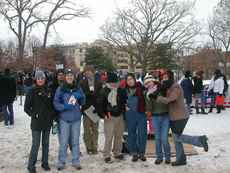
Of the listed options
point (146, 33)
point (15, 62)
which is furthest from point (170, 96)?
point (146, 33)

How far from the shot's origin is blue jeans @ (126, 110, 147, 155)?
6.69 meters

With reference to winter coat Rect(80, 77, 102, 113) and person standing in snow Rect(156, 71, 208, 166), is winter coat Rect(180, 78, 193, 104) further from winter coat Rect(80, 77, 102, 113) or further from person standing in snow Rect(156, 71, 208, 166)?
person standing in snow Rect(156, 71, 208, 166)

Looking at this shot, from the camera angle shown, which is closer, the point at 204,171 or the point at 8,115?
the point at 204,171

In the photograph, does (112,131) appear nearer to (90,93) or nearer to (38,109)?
(90,93)

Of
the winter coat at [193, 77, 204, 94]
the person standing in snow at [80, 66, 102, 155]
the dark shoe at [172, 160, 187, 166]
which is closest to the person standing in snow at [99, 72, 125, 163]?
the person standing in snow at [80, 66, 102, 155]

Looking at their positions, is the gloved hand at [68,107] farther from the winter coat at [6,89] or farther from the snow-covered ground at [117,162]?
the winter coat at [6,89]

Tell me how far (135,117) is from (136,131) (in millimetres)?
374

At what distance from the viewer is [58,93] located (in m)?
6.18

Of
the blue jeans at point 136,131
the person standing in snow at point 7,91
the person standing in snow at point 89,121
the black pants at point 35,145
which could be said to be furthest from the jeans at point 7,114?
the blue jeans at point 136,131

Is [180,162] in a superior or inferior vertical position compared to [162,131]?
inferior

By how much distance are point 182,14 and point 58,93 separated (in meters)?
36.2

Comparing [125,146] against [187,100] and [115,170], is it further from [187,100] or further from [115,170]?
[187,100]

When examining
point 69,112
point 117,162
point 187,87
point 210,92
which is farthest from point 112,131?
point 210,92

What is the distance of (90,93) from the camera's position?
7156 millimetres
